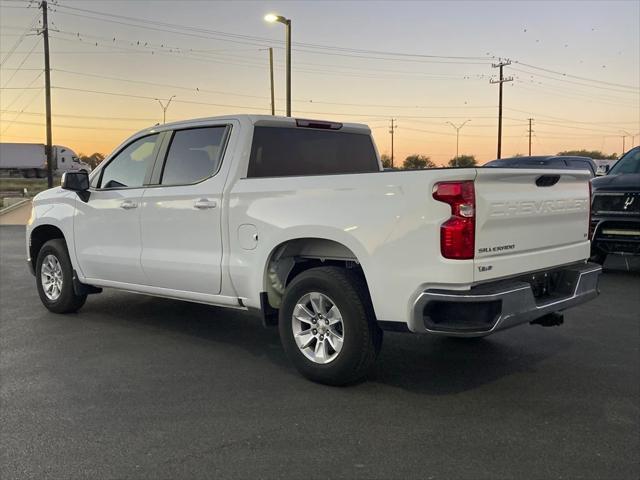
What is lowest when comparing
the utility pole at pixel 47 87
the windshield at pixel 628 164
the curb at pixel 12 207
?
the curb at pixel 12 207

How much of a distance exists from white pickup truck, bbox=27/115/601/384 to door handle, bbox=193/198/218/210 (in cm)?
1

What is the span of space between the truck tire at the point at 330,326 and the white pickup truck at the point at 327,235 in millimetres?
11

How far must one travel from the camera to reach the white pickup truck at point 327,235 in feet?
12.7

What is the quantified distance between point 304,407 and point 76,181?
3685 mm

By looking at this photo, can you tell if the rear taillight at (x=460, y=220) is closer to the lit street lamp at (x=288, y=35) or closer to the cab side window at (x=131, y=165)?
the cab side window at (x=131, y=165)

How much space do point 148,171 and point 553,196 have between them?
3.67 m

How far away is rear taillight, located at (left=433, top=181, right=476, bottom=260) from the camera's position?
380cm

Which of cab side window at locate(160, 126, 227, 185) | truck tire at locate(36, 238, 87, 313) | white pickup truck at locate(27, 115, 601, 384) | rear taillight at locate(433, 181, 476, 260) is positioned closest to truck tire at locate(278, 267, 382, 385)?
white pickup truck at locate(27, 115, 601, 384)

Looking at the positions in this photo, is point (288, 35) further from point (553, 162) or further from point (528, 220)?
point (528, 220)

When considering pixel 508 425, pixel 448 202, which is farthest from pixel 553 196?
pixel 508 425

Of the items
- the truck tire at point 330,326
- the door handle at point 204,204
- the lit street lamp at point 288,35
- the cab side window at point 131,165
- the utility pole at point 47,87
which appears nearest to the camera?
the truck tire at point 330,326

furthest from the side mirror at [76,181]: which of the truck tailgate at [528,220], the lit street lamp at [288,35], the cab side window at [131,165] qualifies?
the lit street lamp at [288,35]

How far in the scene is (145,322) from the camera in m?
6.75

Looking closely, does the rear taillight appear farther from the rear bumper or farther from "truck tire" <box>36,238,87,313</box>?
"truck tire" <box>36,238,87,313</box>
